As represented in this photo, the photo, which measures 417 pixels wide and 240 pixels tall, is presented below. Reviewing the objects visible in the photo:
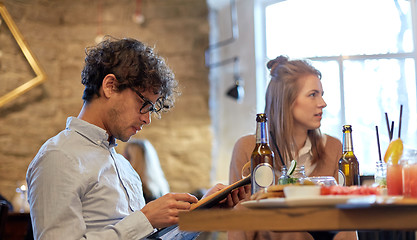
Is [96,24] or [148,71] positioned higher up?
[96,24]

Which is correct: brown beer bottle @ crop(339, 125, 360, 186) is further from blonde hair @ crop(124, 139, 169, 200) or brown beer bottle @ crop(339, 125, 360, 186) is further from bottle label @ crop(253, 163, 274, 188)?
blonde hair @ crop(124, 139, 169, 200)

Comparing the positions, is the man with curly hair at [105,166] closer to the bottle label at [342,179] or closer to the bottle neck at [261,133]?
the bottle neck at [261,133]

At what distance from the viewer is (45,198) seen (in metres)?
1.39

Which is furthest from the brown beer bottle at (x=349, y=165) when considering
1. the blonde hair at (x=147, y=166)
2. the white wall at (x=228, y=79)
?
the white wall at (x=228, y=79)

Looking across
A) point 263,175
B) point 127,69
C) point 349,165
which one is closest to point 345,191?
point 263,175

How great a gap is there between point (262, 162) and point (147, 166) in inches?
103

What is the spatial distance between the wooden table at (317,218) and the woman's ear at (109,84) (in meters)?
0.77

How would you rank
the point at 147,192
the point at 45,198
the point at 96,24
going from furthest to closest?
the point at 96,24
the point at 147,192
the point at 45,198

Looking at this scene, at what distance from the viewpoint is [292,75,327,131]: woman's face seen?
2047 mm

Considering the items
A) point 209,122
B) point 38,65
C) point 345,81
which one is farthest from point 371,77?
point 38,65

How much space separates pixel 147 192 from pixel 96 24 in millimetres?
1699

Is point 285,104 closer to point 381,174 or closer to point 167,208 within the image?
point 381,174

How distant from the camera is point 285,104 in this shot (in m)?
2.11

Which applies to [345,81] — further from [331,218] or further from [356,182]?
[331,218]
